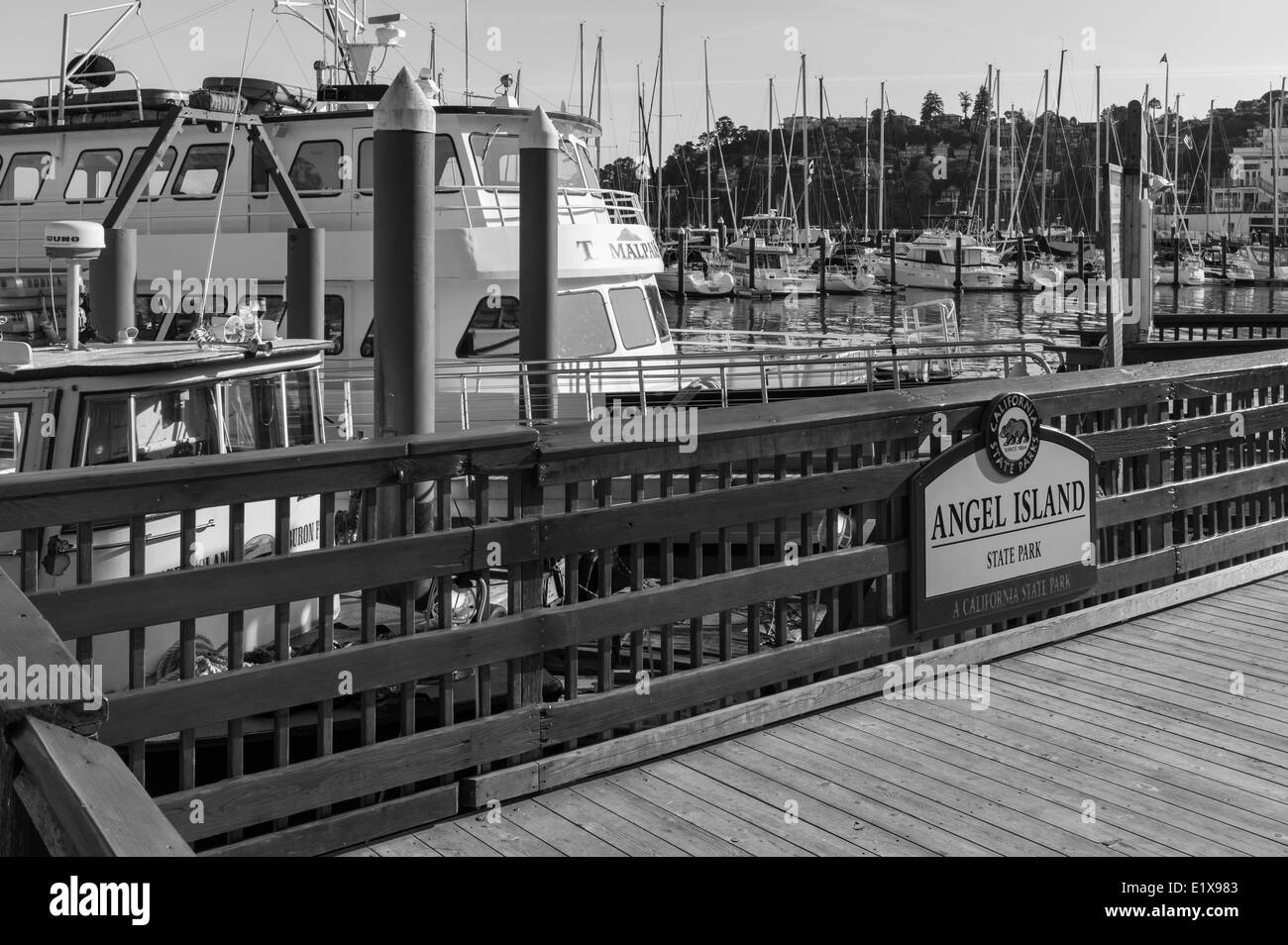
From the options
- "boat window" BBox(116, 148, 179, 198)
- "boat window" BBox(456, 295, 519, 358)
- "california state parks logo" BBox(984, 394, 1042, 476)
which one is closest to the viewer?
"california state parks logo" BBox(984, 394, 1042, 476)

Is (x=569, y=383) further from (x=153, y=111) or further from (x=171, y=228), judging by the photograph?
(x=153, y=111)

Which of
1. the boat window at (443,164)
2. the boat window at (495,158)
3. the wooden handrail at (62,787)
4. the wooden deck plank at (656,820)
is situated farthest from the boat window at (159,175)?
the wooden handrail at (62,787)

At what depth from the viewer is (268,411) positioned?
7.26 m

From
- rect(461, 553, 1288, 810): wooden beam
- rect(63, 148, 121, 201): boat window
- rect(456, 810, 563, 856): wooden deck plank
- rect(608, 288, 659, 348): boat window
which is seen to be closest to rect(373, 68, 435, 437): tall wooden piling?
rect(461, 553, 1288, 810): wooden beam

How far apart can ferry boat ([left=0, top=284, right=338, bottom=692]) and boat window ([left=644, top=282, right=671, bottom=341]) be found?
980 centimetres

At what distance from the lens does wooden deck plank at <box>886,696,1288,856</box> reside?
15.7ft

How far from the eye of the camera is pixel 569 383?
14984mm

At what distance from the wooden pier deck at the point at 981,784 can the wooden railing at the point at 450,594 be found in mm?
259

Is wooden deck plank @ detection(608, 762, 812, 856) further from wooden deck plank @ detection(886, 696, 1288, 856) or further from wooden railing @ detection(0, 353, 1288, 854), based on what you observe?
wooden deck plank @ detection(886, 696, 1288, 856)

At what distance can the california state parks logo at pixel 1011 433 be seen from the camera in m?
6.49

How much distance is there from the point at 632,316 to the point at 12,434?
10658mm

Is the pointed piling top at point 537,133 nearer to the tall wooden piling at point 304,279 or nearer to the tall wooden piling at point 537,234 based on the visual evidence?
the tall wooden piling at point 537,234

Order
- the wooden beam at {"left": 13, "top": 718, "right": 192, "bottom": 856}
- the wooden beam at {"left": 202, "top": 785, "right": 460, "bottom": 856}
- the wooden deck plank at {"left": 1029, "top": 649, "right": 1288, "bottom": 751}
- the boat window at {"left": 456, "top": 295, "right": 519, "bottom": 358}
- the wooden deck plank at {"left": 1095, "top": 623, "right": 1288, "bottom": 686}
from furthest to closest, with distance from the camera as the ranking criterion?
1. the boat window at {"left": 456, "top": 295, "right": 519, "bottom": 358}
2. the wooden deck plank at {"left": 1095, "top": 623, "right": 1288, "bottom": 686}
3. the wooden deck plank at {"left": 1029, "top": 649, "right": 1288, "bottom": 751}
4. the wooden beam at {"left": 202, "top": 785, "right": 460, "bottom": 856}
5. the wooden beam at {"left": 13, "top": 718, "right": 192, "bottom": 856}
